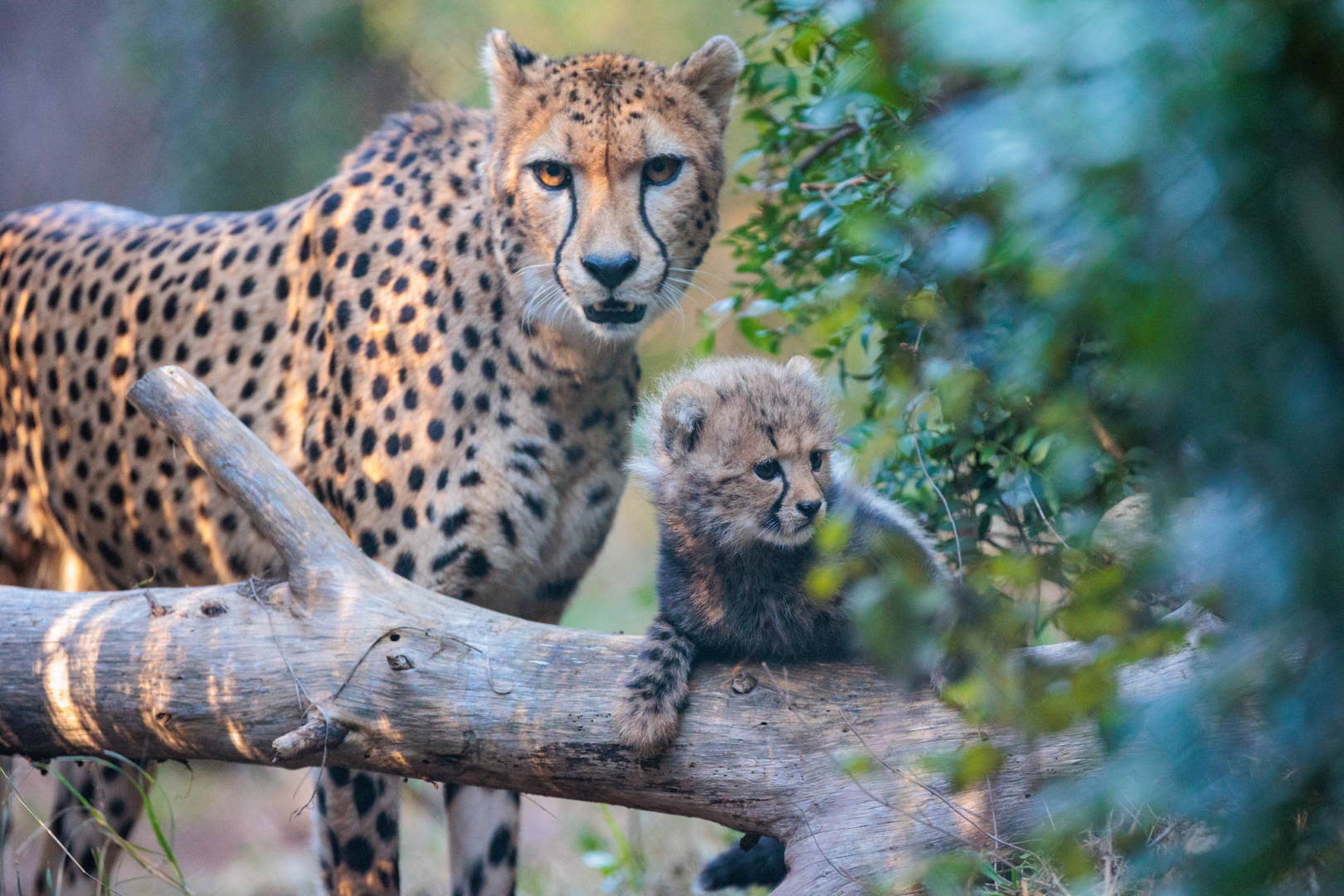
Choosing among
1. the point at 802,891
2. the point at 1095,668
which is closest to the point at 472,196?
the point at 802,891

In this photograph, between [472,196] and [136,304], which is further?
[136,304]

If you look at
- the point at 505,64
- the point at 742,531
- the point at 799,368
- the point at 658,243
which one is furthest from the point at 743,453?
the point at 505,64

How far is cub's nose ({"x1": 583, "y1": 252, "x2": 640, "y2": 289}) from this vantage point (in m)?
2.67

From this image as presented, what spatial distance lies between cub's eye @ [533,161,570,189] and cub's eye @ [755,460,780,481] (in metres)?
0.94

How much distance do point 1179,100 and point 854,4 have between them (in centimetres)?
182

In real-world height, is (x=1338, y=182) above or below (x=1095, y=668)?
above

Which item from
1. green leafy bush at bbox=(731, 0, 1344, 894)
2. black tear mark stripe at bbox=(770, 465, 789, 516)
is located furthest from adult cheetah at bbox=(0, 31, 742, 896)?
green leafy bush at bbox=(731, 0, 1344, 894)

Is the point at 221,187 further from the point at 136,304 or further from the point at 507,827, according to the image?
the point at 507,827

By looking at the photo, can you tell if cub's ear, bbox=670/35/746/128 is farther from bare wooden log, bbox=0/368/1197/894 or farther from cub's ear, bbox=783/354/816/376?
bare wooden log, bbox=0/368/1197/894

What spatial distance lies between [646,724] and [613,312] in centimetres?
107

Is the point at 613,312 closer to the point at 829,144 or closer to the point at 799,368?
the point at 799,368

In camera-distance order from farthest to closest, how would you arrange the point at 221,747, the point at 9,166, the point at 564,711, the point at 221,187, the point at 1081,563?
the point at 221,187, the point at 9,166, the point at 221,747, the point at 564,711, the point at 1081,563

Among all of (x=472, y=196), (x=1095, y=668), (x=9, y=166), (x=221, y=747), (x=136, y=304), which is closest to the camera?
(x=1095, y=668)

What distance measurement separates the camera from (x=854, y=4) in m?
2.52
